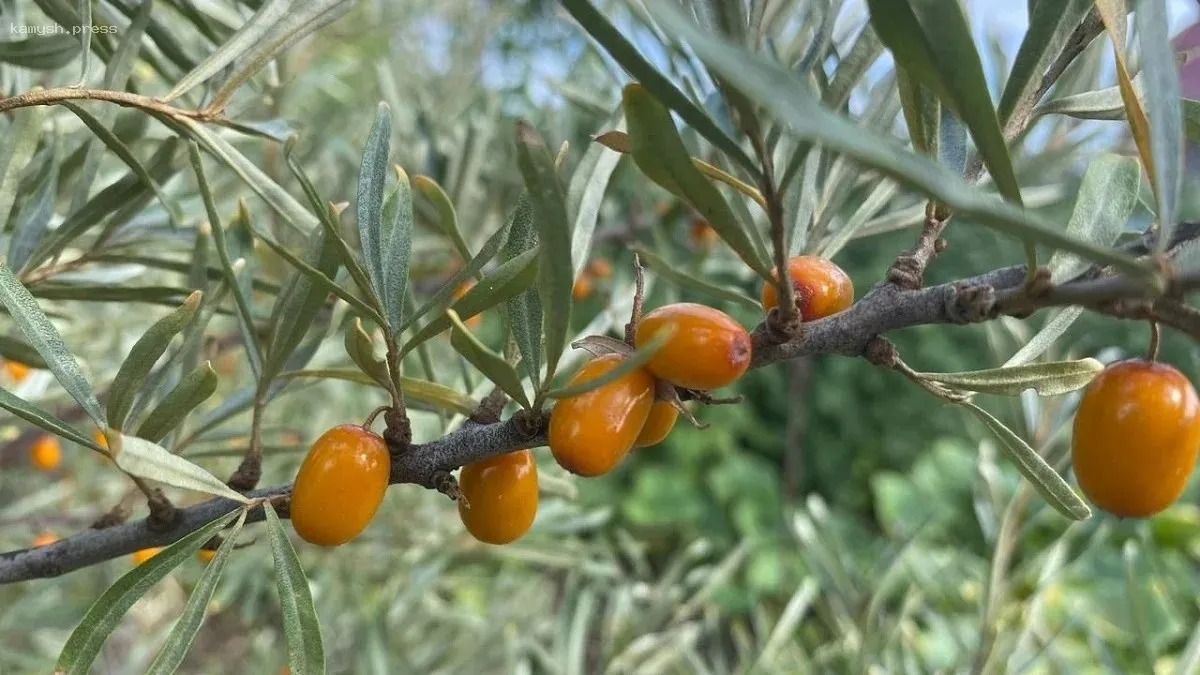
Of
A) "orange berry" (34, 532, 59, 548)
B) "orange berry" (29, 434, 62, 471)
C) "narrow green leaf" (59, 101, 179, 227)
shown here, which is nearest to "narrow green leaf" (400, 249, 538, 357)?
"narrow green leaf" (59, 101, 179, 227)

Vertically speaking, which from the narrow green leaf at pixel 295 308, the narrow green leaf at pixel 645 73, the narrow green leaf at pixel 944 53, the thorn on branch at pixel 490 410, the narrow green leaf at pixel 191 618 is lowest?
the narrow green leaf at pixel 191 618

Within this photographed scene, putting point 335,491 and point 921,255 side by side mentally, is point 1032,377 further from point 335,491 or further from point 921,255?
point 335,491

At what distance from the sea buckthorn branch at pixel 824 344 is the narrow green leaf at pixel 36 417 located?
0.23ft

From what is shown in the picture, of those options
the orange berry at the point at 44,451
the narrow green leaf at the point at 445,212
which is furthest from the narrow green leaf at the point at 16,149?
the orange berry at the point at 44,451

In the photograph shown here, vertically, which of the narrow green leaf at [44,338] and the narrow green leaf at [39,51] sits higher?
the narrow green leaf at [39,51]

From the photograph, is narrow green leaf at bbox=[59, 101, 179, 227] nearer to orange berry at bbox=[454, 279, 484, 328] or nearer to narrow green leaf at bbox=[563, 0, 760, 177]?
orange berry at bbox=[454, 279, 484, 328]

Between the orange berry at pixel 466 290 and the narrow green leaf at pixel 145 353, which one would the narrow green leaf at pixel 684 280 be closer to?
the orange berry at pixel 466 290

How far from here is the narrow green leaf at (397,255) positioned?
1.26 feet

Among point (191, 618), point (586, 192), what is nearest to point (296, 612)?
point (191, 618)

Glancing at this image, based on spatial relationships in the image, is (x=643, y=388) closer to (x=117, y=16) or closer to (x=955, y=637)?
(x=117, y=16)

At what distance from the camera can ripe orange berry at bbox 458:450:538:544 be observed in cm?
39

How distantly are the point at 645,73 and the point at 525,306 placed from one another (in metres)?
0.14

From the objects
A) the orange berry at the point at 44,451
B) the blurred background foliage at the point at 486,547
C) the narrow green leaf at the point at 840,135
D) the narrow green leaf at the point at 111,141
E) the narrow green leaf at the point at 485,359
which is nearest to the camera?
the narrow green leaf at the point at 840,135

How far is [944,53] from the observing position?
0.25 metres
